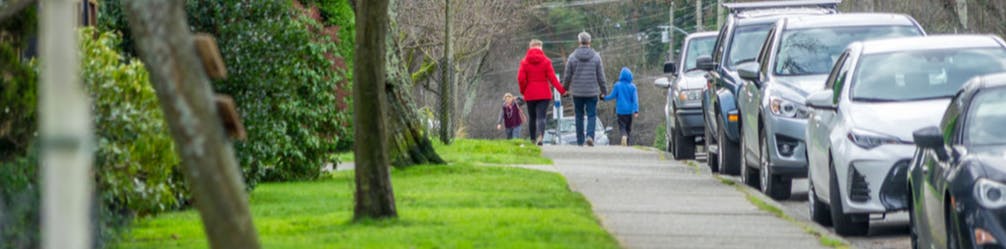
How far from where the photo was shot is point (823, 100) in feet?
42.3

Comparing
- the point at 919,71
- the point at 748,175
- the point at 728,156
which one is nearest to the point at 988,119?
the point at 919,71

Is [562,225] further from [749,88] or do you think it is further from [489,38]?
[489,38]

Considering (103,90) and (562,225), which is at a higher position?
(103,90)

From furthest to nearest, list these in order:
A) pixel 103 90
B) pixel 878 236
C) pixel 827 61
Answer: pixel 827 61 < pixel 878 236 < pixel 103 90

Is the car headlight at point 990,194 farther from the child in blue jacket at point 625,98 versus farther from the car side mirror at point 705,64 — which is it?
the child in blue jacket at point 625,98

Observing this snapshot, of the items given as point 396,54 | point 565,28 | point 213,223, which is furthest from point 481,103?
point 213,223

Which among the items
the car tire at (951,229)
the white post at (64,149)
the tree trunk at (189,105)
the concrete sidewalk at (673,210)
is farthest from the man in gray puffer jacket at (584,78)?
the white post at (64,149)

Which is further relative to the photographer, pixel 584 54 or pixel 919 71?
pixel 584 54

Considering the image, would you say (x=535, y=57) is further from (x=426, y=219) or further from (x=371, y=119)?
(x=371, y=119)

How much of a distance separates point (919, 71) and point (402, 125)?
529 centimetres

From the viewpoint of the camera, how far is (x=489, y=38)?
56.8m

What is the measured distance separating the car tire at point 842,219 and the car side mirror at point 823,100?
0.85 m

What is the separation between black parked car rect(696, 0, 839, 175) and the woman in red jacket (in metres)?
4.91

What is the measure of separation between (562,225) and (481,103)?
66.2 m
